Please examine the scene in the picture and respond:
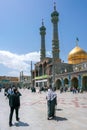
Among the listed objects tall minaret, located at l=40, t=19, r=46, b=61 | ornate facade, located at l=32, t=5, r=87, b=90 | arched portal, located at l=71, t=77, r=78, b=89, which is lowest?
arched portal, located at l=71, t=77, r=78, b=89

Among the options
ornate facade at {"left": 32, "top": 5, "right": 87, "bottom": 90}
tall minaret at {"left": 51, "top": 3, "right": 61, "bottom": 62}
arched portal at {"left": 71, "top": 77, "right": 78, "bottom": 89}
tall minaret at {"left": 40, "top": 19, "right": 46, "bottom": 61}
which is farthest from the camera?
tall minaret at {"left": 40, "top": 19, "right": 46, "bottom": 61}

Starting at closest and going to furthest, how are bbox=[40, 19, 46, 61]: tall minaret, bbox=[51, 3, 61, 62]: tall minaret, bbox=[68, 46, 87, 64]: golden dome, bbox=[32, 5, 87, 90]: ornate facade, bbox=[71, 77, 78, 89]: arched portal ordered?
bbox=[71, 77, 78, 89]: arched portal → bbox=[32, 5, 87, 90]: ornate facade → bbox=[51, 3, 61, 62]: tall minaret → bbox=[68, 46, 87, 64]: golden dome → bbox=[40, 19, 46, 61]: tall minaret

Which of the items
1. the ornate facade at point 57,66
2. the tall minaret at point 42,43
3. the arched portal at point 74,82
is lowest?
the arched portal at point 74,82

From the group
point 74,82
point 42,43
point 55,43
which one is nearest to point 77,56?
point 55,43

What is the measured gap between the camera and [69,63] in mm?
78438

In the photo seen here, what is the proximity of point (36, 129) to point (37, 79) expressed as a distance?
78317 mm

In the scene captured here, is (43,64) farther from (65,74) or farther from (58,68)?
(65,74)

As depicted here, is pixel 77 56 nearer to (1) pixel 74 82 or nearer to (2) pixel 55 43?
(2) pixel 55 43

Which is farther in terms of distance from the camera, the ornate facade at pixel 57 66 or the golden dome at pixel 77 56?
the golden dome at pixel 77 56

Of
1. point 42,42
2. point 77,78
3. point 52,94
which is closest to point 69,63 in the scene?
point 42,42

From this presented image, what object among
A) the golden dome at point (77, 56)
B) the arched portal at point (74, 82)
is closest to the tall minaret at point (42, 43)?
the golden dome at point (77, 56)

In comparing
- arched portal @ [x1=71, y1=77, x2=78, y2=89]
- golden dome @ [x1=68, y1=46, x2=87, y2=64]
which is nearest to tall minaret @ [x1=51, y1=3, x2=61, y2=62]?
golden dome @ [x1=68, y1=46, x2=87, y2=64]

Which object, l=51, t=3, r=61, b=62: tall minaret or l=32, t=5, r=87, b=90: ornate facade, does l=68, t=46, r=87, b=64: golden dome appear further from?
l=51, t=3, r=61, b=62: tall minaret

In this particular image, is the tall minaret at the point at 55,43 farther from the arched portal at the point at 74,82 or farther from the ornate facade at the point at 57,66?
the arched portal at the point at 74,82
